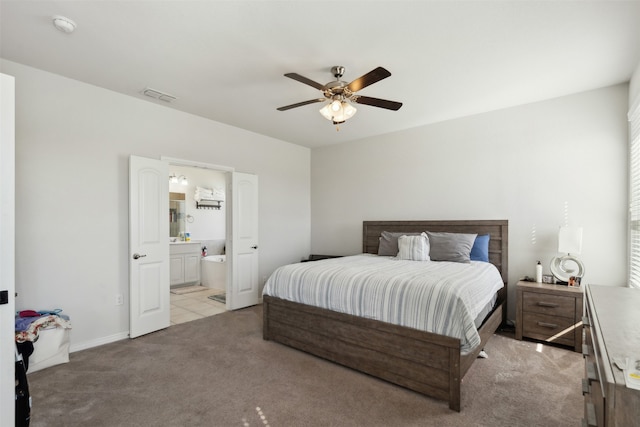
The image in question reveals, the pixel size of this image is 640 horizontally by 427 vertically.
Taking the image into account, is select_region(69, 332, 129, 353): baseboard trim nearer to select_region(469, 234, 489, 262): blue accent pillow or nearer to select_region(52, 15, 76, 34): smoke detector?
select_region(52, 15, 76, 34): smoke detector

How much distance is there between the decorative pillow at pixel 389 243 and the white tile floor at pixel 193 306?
8.16 feet

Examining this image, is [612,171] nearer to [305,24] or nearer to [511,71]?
[511,71]

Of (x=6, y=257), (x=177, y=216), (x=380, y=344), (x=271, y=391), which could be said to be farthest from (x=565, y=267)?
(x=177, y=216)

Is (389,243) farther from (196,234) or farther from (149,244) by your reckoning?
(196,234)

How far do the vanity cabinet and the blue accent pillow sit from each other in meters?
5.04

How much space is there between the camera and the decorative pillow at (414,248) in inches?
146

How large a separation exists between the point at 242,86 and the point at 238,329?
2.77 m

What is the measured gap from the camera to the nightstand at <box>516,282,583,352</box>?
118 inches

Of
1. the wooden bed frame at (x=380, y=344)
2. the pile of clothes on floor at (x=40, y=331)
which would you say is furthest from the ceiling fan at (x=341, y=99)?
the pile of clothes on floor at (x=40, y=331)

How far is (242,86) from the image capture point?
3182mm

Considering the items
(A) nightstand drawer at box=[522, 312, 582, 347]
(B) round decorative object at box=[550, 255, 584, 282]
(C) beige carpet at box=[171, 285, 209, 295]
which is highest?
(B) round decorative object at box=[550, 255, 584, 282]

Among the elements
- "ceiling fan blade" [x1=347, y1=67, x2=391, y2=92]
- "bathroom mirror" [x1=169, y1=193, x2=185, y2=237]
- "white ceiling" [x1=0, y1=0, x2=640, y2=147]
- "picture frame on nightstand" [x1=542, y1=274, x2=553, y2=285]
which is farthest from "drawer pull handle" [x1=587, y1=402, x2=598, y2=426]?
"bathroom mirror" [x1=169, y1=193, x2=185, y2=237]

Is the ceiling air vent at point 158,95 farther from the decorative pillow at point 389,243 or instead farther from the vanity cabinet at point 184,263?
the decorative pillow at point 389,243

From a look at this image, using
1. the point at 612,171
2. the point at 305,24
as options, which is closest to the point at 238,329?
the point at 305,24
